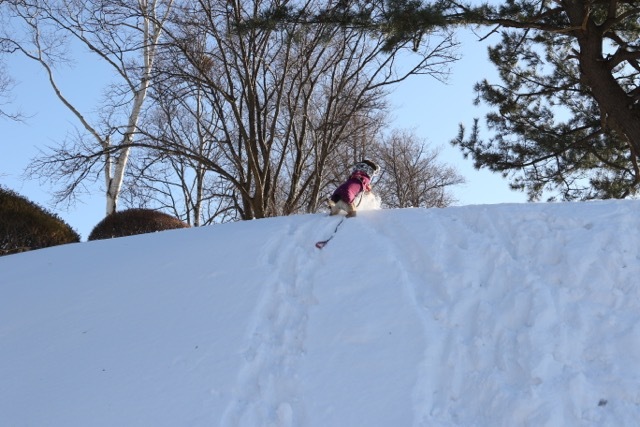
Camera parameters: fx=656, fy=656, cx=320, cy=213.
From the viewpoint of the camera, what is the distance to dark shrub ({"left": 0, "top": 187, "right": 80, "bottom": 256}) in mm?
11281

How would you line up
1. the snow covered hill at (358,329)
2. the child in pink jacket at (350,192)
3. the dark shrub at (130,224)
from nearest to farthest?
the snow covered hill at (358,329) → the child in pink jacket at (350,192) → the dark shrub at (130,224)

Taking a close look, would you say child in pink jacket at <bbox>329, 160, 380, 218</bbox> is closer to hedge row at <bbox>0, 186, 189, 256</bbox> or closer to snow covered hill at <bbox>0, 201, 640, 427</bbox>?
snow covered hill at <bbox>0, 201, 640, 427</bbox>

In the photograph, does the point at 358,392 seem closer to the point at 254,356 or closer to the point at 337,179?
the point at 254,356

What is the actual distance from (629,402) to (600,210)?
8.87 ft

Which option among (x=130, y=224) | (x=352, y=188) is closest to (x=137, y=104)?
(x=130, y=224)

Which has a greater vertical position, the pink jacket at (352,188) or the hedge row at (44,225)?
the hedge row at (44,225)

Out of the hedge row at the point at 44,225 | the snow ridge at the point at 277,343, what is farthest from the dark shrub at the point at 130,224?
the snow ridge at the point at 277,343

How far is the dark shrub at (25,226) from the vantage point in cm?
1128

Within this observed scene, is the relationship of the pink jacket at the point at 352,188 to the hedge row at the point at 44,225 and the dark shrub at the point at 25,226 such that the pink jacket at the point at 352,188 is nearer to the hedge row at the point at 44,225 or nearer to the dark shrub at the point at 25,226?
the hedge row at the point at 44,225

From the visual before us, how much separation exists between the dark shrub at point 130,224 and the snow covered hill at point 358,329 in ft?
16.1

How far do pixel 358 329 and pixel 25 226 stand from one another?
26.7 ft

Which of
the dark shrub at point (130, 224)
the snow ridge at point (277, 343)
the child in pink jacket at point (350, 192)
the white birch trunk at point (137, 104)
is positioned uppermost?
the white birch trunk at point (137, 104)

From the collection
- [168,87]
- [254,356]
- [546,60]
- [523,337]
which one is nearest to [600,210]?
[523,337]

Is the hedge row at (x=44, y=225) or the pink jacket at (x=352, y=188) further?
the hedge row at (x=44, y=225)
